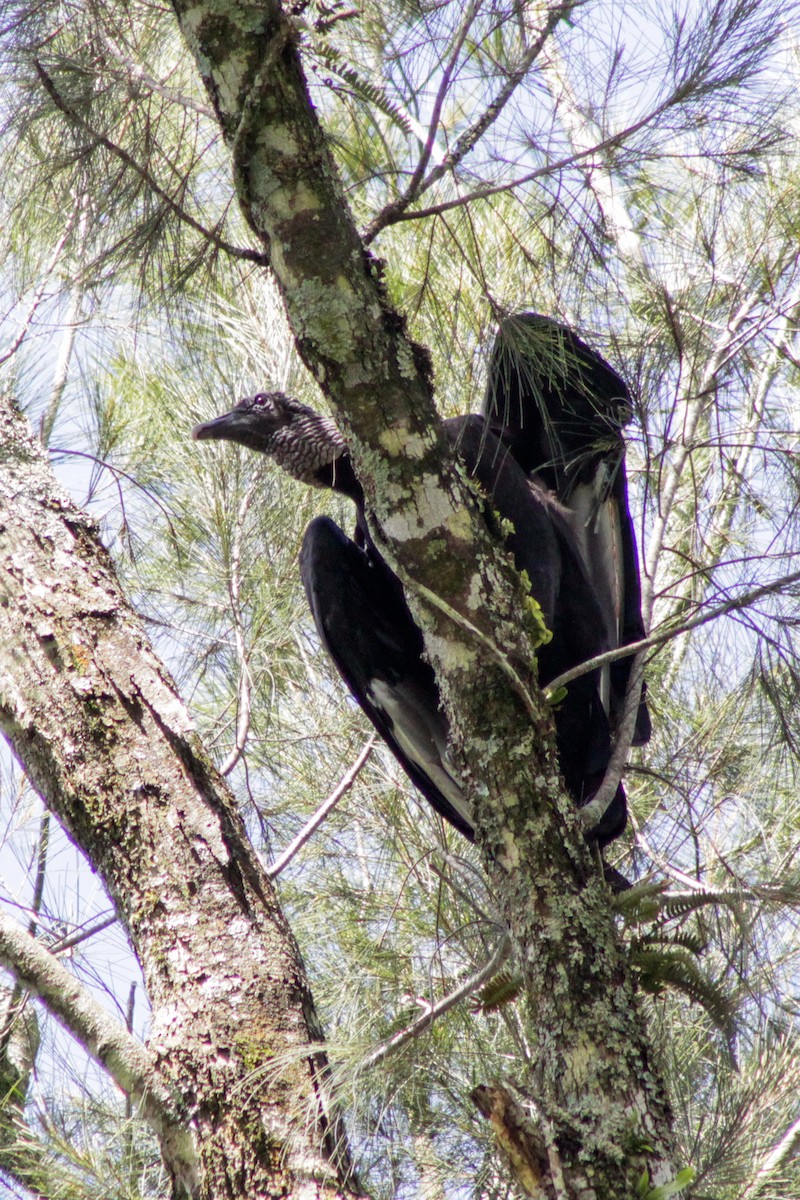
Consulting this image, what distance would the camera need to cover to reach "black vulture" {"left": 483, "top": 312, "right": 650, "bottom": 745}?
226cm

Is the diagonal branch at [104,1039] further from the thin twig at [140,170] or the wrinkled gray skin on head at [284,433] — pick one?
the wrinkled gray skin on head at [284,433]

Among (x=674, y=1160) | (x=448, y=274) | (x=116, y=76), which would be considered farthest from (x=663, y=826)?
(x=116, y=76)

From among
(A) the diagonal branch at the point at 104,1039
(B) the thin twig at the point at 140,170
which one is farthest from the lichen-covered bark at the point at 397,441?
(A) the diagonal branch at the point at 104,1039

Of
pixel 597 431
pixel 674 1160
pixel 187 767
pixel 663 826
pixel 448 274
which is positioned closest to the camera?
pixel 674 1160

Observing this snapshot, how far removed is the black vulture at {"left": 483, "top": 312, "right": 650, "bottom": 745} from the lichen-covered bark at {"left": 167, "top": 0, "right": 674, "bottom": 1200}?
2.36ft

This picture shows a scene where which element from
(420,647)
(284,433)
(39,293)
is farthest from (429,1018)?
(39,293)

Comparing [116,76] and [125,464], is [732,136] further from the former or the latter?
[125,464]

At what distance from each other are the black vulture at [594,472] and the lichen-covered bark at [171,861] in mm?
866

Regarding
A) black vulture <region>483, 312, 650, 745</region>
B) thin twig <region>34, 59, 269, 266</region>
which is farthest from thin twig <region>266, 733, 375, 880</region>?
thin twig <region>34, 59, 269, 266</region>

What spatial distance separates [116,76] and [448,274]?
0.68m

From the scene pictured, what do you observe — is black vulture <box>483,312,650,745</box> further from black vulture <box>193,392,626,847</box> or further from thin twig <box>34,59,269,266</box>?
thin twig <box>34,59,269,266</box>

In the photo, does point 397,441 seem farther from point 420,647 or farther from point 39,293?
point 39,293

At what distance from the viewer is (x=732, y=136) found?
1.93 metres

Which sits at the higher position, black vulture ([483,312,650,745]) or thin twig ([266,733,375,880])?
black vulture ([483,312,650,745])
